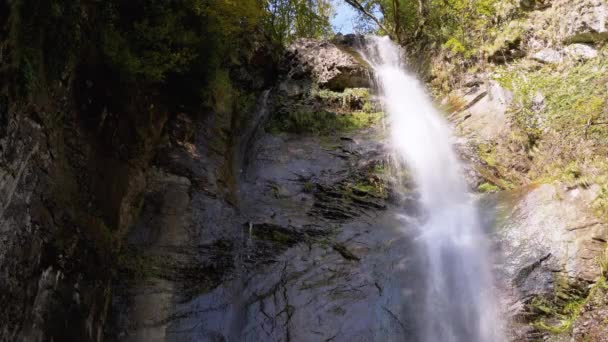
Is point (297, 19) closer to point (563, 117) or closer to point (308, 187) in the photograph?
point (308, 187)

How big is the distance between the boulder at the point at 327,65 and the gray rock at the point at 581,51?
14.9 ft

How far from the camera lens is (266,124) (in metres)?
10.9

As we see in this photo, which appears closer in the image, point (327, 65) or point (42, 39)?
point (42, 39)

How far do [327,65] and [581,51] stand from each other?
576 cm

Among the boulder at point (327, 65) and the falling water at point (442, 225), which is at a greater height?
the boulder at point (327, 65)

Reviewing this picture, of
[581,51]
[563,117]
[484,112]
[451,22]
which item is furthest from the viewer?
[451,22]

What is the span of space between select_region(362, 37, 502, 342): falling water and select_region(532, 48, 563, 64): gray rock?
2286mm

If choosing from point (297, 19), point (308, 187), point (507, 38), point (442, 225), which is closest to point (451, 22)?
point (507, 38)

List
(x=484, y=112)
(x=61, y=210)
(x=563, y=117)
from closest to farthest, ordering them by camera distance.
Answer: (x=61, y=210) → (x=563, y=117) → (x=484, y=112)

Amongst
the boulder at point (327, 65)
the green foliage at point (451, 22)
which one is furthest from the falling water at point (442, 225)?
the green foliage at point (451, 22)

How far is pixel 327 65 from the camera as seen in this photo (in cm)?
1268

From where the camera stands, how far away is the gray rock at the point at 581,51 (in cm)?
920

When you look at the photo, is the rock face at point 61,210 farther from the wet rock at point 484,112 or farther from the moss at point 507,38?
the moss at point 507,38

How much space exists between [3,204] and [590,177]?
6515 millimetres
